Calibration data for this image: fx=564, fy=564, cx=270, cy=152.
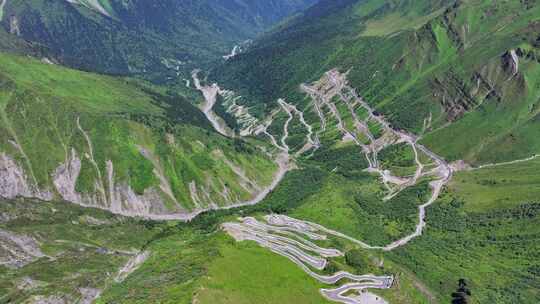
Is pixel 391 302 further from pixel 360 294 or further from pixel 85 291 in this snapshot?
pixel 85 291

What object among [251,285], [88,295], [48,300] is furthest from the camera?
[88,295]

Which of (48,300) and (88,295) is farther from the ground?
(88,295)

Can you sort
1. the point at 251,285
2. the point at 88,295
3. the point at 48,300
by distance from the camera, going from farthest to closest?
the point at 88,295 < the point at 251,285 < the point at 48,300

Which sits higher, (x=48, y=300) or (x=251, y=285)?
(x=251, y=285)

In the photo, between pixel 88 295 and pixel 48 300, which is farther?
pixel 88 295

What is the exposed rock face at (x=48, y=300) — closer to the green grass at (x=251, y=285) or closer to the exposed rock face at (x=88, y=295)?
the exposed rock face at (x=88, y=295)

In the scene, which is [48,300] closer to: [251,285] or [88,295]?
[88,295]

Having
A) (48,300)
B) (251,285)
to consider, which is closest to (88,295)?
(48,300)

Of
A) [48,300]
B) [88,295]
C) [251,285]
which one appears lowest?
[48,300]

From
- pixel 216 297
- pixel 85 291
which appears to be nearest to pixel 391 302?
pixel 216 297

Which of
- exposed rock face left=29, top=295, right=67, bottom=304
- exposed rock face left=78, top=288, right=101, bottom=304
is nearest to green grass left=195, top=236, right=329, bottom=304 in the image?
exposed rock face left=78, top=288, right=101, bottom=304

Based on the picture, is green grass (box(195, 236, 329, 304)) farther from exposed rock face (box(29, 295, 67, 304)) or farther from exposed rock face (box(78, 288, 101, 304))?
exposed rock face (box(29, 295, 67, 304))
